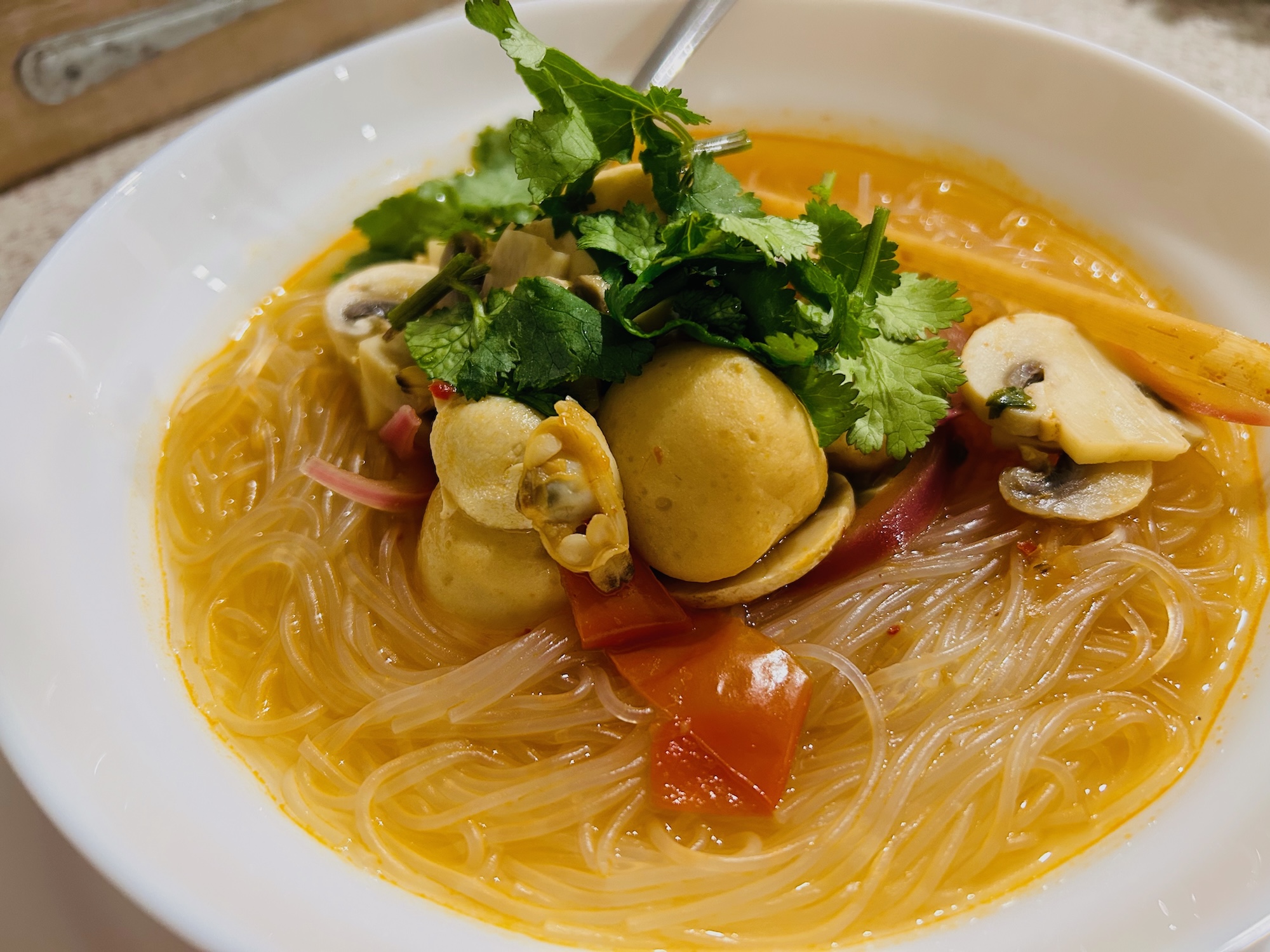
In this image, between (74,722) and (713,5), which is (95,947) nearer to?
(74,722)

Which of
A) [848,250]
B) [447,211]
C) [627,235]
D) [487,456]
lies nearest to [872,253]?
[848,250]

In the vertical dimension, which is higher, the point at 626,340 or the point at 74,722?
the point at 626,340

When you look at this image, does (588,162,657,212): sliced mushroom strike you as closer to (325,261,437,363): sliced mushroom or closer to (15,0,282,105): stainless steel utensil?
(325,261,437,363): sliced mushroom

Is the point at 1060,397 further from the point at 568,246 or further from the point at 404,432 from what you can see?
the point at 404,432

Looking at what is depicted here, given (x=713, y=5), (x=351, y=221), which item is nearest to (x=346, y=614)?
(x=351, y=221)

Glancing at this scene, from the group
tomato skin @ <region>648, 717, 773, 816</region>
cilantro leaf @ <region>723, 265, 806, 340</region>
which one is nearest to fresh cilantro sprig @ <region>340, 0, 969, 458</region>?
cilantro leaf @ <region>723, 265, 806, 340</region>

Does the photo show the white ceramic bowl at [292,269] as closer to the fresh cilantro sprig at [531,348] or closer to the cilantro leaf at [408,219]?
the cilantro leaf at [408,219]
